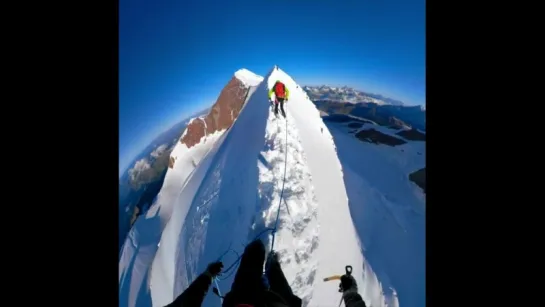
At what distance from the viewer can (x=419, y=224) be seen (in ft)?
7.09

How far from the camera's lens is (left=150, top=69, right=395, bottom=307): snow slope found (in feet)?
5.99

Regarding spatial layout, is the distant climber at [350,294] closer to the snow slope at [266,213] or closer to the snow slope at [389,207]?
the snow slope at [266,213]

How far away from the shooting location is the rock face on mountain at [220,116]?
7.87 ft

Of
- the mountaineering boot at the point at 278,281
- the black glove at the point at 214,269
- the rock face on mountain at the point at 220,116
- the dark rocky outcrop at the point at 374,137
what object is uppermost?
the rock face on mountain at the point at 220,116

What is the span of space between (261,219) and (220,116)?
97 centimetres

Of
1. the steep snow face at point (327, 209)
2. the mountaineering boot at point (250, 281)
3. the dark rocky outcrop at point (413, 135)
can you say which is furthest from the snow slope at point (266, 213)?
the dark rocky outcrop at point (413, 135)

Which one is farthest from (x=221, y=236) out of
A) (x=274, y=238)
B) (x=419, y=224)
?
(x=419, y=224)

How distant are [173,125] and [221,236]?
0.95 m

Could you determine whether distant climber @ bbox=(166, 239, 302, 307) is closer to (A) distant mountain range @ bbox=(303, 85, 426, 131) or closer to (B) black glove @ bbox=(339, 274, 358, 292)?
(B) black glove @ bbox=(339, 274, 358, 292)

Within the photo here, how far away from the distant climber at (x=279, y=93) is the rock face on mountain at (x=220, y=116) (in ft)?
0.67

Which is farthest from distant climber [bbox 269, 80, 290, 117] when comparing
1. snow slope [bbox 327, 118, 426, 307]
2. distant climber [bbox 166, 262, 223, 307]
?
distant climber [bbox 166, 262, 223, 307]

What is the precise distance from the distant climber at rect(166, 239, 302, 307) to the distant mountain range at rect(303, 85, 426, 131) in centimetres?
141

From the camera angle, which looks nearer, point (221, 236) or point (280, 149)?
point (221, 236)

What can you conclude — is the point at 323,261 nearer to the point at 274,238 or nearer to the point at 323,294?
the point at 323,294
